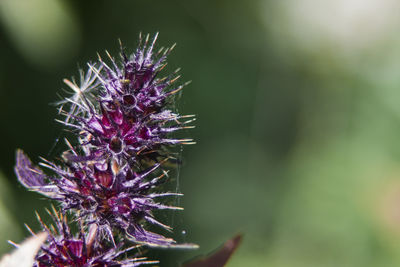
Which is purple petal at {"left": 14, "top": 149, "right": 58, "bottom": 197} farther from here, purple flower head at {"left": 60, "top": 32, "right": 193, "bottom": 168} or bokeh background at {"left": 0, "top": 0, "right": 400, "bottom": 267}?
bokeh background at {"left": 0, "top": 0, "right": 400, "bottom": 267}

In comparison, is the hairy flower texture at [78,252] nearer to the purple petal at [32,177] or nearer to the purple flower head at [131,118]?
the purple petal at [32,177]

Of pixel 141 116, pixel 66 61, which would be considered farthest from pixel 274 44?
pixel 141 116

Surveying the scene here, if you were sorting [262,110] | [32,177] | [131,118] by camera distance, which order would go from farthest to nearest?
[262,110]
[32,177]
[131,118]

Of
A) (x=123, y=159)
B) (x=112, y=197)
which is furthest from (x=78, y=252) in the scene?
(x=123, y=159)

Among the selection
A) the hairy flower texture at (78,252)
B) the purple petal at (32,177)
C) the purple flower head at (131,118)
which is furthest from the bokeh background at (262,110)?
the purple flower head at (131,118)

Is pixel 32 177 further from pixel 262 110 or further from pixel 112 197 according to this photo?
pixel 262 110
